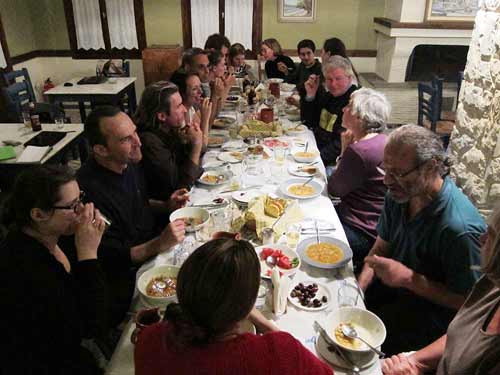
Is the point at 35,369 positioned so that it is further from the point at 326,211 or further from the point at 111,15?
the point at 111,15

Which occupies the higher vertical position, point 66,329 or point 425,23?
point 425,23

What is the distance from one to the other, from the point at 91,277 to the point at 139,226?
707 mm

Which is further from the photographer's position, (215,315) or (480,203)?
(480,203)

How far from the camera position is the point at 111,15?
6.68m

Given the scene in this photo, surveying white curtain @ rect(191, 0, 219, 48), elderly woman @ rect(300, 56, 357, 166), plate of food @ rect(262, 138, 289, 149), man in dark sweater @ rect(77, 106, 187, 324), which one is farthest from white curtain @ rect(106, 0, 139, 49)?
man in dark sweater @ rect(77, 106, 187, 324)

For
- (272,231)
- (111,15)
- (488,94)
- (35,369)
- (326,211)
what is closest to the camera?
(35,369)

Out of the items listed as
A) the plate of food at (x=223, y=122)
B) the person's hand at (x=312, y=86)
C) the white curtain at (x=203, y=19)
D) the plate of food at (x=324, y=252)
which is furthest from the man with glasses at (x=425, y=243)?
the white curtain at (x=203, y=19)

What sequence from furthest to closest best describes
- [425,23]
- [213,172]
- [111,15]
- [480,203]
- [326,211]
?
[111,15] → [425,23] → [480,203] → [213,172] → [326,211]

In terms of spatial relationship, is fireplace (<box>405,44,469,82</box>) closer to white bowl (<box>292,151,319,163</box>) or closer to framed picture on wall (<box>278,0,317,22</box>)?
framed picture on wall (<box>278,0,317,22</box>)

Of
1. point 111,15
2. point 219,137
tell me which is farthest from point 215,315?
point 111,15

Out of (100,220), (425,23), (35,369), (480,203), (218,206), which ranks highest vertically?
(425,23)

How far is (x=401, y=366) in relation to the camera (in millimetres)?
1483

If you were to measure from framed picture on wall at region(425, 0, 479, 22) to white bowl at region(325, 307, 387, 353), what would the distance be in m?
5.81

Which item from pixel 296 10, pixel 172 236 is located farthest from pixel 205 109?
pixel 296 10
